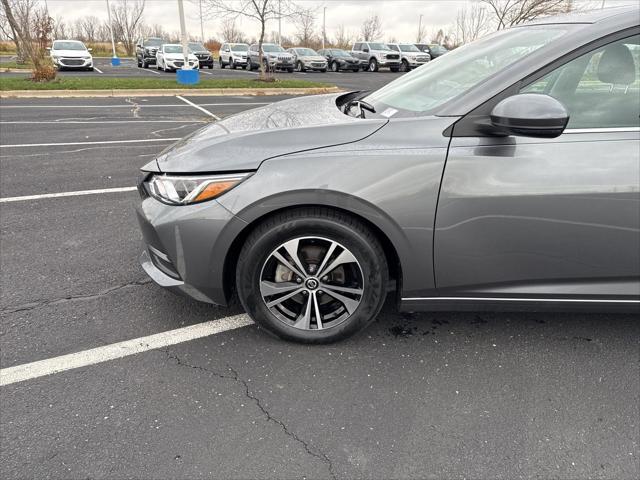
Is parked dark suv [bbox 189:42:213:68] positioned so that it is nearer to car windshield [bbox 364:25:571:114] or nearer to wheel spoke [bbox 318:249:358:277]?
car windshield [bbox 364:25:571:114]

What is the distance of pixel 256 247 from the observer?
2.32 m

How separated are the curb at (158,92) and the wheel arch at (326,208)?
13112 millimetres

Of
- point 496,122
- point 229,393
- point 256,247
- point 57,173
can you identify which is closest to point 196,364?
point 229,393

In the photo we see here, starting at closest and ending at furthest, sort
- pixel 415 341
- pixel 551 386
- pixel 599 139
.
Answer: pixel 599 139 < pixel 551 386 < pixel 415 341

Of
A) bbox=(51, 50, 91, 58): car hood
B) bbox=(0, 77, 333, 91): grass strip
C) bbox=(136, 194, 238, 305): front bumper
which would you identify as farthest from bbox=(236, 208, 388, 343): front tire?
bbox=(51, 50, 91, 58): car hood

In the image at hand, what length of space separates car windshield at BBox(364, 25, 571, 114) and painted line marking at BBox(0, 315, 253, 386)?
154 centimetres

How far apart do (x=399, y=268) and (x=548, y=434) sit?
3.17 feet

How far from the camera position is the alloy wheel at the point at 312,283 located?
7.78 feet

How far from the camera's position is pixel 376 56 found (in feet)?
100

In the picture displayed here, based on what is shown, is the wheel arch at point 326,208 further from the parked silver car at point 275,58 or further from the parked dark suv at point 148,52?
the parked dark suv at point 148,52

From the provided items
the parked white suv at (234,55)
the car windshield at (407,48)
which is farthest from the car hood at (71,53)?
the car windshield at (407,48)

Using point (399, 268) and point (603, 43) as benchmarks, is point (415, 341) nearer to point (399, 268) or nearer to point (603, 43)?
point (399, 268)

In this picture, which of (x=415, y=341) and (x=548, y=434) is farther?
(x=415, y=341)

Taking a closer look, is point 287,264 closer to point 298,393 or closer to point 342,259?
point 342,259
